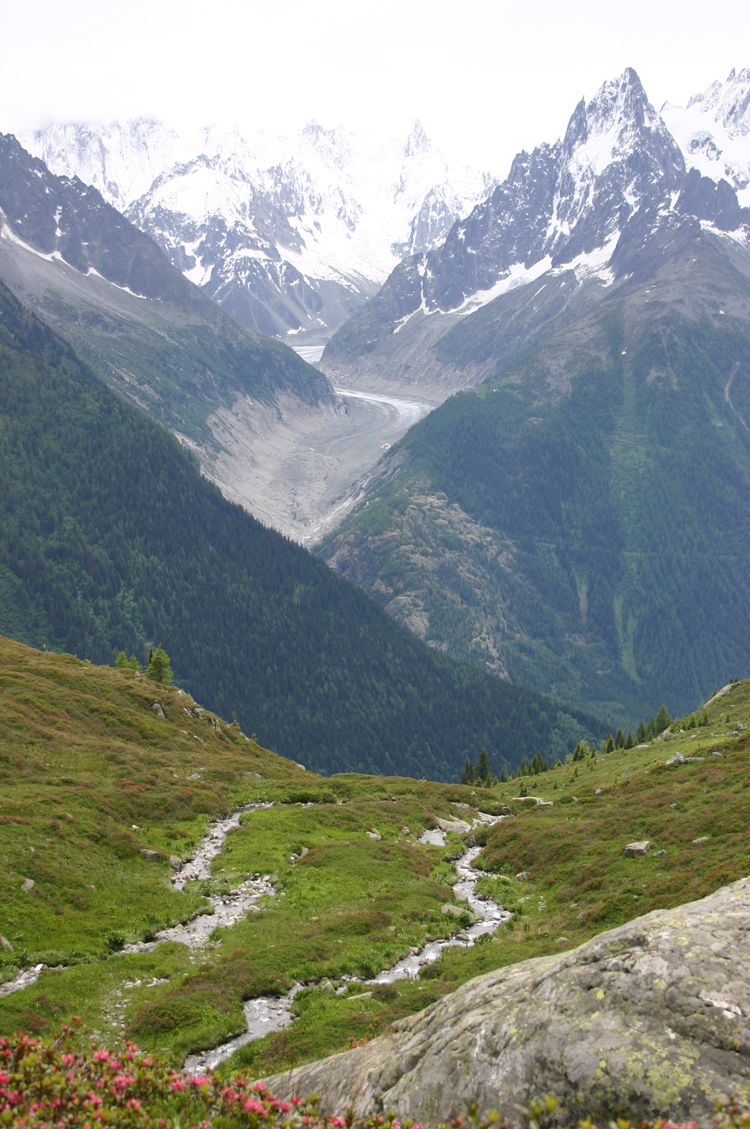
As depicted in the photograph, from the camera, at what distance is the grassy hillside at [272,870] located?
2539 cm

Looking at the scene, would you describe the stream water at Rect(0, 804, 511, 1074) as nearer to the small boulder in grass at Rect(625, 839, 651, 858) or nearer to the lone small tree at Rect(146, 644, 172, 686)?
the small boulder in grass at Rect(625, 839, 651, 858)

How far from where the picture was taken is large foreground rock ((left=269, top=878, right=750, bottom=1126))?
1152cm

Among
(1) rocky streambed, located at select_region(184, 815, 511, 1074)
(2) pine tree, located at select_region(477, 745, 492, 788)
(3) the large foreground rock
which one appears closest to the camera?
(3) the large foreground rock

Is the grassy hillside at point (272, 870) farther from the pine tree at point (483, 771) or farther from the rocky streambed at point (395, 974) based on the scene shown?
the pine tree at point (483, 771)

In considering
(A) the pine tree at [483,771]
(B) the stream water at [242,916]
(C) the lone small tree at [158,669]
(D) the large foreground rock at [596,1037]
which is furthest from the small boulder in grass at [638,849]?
(A) the pine tree at [483,771]

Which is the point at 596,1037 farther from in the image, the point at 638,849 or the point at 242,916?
the point at 638,849

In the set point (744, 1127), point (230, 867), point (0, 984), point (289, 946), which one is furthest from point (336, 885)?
point (744, 1127)

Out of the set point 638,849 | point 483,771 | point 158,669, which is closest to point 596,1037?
point 638,849

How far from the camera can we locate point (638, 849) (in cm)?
3869

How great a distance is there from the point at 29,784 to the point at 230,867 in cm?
1493

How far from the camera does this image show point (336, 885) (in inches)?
1603

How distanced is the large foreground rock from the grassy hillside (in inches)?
307

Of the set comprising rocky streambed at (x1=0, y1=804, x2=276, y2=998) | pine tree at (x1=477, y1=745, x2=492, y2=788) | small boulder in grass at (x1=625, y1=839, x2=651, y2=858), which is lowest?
pine tree at (x1=477, y1=745, x2=492, y2=788)

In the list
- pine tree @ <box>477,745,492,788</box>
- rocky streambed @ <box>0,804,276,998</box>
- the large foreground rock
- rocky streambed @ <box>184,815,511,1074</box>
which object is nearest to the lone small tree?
rocky streambed @ <box>0,804,276,998</box>
